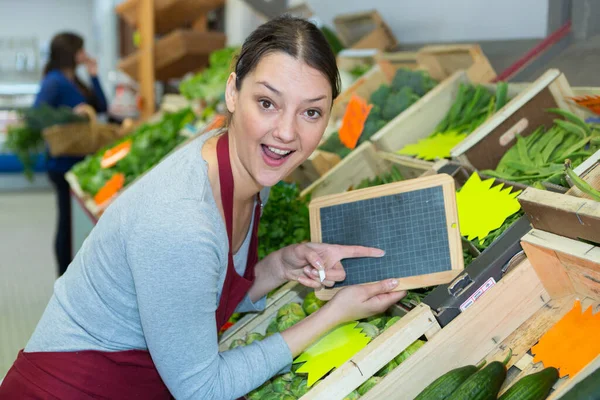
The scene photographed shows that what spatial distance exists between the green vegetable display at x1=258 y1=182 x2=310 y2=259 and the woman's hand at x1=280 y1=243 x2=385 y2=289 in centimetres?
43

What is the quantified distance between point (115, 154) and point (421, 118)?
260 cm

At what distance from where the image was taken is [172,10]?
5.64 meters

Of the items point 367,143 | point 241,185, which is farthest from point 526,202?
point 367,143

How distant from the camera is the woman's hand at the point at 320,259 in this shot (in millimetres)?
1775

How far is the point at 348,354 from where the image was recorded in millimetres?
1656

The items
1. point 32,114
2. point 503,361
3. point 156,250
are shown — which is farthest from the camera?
point 32,114

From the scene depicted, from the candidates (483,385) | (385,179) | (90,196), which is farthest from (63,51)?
(483,385)

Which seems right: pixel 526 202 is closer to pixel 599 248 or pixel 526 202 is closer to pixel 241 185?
pixel 599 248

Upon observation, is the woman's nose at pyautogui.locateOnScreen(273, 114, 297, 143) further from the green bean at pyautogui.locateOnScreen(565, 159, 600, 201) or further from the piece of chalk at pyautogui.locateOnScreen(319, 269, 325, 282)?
the green bean at pyautogui.locateOnScreen(565, 159, 600, 201)

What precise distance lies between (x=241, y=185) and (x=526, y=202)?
69 cm

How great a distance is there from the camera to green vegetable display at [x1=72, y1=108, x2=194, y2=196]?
4.25 meters

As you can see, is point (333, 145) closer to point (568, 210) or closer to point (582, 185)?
point (582, 185)

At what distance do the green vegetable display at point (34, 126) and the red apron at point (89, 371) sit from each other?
143 inches

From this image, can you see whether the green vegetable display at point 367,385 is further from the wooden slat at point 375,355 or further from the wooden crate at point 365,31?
the wooden crate at point 365,31
